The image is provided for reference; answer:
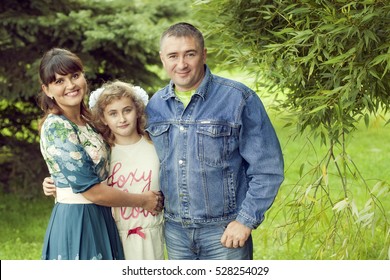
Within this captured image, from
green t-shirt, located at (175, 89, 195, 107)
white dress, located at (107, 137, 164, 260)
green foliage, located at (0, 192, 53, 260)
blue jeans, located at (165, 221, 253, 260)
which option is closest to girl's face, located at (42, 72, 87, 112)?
white dress, located at (107, 137, 164, 260)

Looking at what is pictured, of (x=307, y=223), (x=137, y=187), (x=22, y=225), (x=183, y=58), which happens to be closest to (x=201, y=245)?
(x=137, y=187)

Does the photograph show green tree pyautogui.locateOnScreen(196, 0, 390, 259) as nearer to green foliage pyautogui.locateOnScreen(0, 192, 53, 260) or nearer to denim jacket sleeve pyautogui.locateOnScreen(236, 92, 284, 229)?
denim jacket sleeve pyautogui.locateOnScreen(236, 92, 284, 229)

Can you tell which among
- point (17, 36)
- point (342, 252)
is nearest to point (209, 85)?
point (342, 252)

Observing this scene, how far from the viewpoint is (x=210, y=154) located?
87.2 inches

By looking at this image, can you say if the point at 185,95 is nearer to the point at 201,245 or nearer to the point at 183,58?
the point at 183,58

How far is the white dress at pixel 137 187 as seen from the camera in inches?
92.7

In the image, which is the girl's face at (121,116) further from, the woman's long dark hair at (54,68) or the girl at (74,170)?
the woman's long dark hair at (54,68)

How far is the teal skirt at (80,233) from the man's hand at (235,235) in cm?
42

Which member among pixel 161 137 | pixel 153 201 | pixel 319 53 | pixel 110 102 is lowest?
pixel 153 201

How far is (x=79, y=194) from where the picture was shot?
227 cm

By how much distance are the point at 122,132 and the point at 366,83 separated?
3.64 ft

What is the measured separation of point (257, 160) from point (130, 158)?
47 cm

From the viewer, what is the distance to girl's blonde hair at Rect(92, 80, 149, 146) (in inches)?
92.0

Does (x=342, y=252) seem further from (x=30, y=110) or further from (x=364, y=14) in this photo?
(x=30, y=110)
